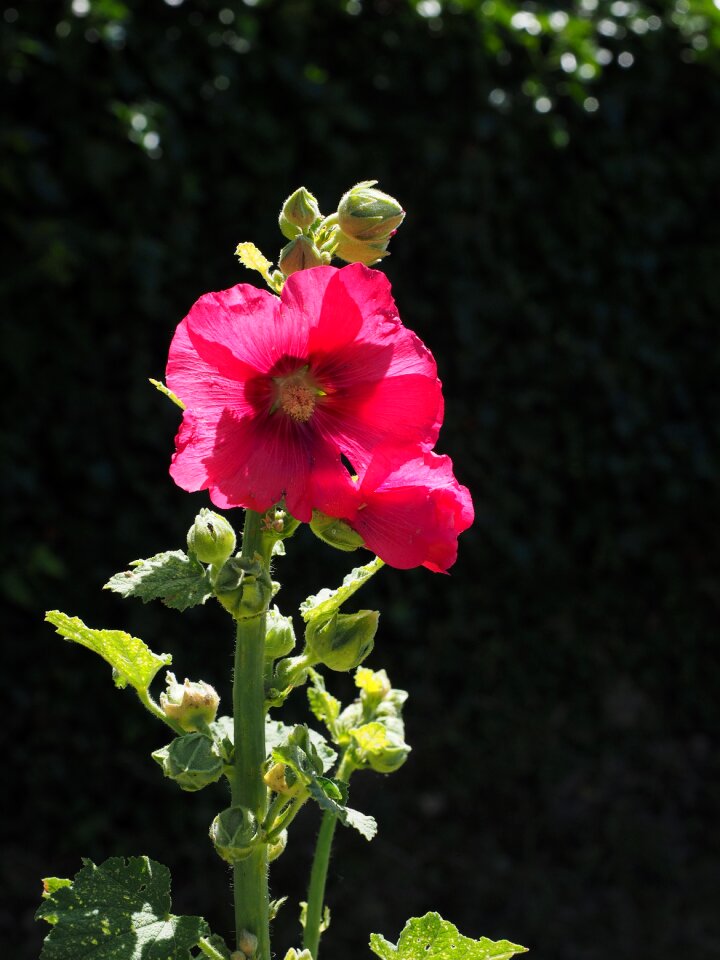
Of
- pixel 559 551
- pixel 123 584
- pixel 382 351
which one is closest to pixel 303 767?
pixel 123 584

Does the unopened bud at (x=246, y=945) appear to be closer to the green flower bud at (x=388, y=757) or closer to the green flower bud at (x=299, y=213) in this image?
the green flower bud at (x=388, y=757)

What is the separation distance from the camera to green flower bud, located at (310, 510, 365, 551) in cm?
77

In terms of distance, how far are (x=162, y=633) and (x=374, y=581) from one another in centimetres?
66

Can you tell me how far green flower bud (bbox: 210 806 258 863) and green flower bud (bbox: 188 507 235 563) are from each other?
0.18 m

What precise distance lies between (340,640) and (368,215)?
325 millimetres

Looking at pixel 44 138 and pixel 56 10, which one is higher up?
pixel 56 10

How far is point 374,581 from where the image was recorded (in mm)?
3041

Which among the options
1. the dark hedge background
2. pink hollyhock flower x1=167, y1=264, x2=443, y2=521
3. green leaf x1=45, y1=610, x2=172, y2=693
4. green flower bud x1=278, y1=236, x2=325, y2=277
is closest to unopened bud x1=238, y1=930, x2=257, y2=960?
green leaf x1=45, y1=610, x2=172, y2=693

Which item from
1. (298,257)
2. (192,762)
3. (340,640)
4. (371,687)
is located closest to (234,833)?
(192,762)

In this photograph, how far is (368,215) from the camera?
83 cm

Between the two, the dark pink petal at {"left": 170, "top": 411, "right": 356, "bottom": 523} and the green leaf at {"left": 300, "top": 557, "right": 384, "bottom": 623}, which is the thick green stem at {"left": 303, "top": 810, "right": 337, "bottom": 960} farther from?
the dark pink petal at {"left": 170, "top": 411, "right": 356, "bottom": 523}

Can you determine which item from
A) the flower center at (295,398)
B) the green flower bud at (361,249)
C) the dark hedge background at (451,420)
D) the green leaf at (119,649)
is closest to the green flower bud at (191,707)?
the green leaf at (119,649)

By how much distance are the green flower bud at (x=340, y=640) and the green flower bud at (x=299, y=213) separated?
1.00ft

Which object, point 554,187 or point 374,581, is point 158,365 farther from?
point 554,187
